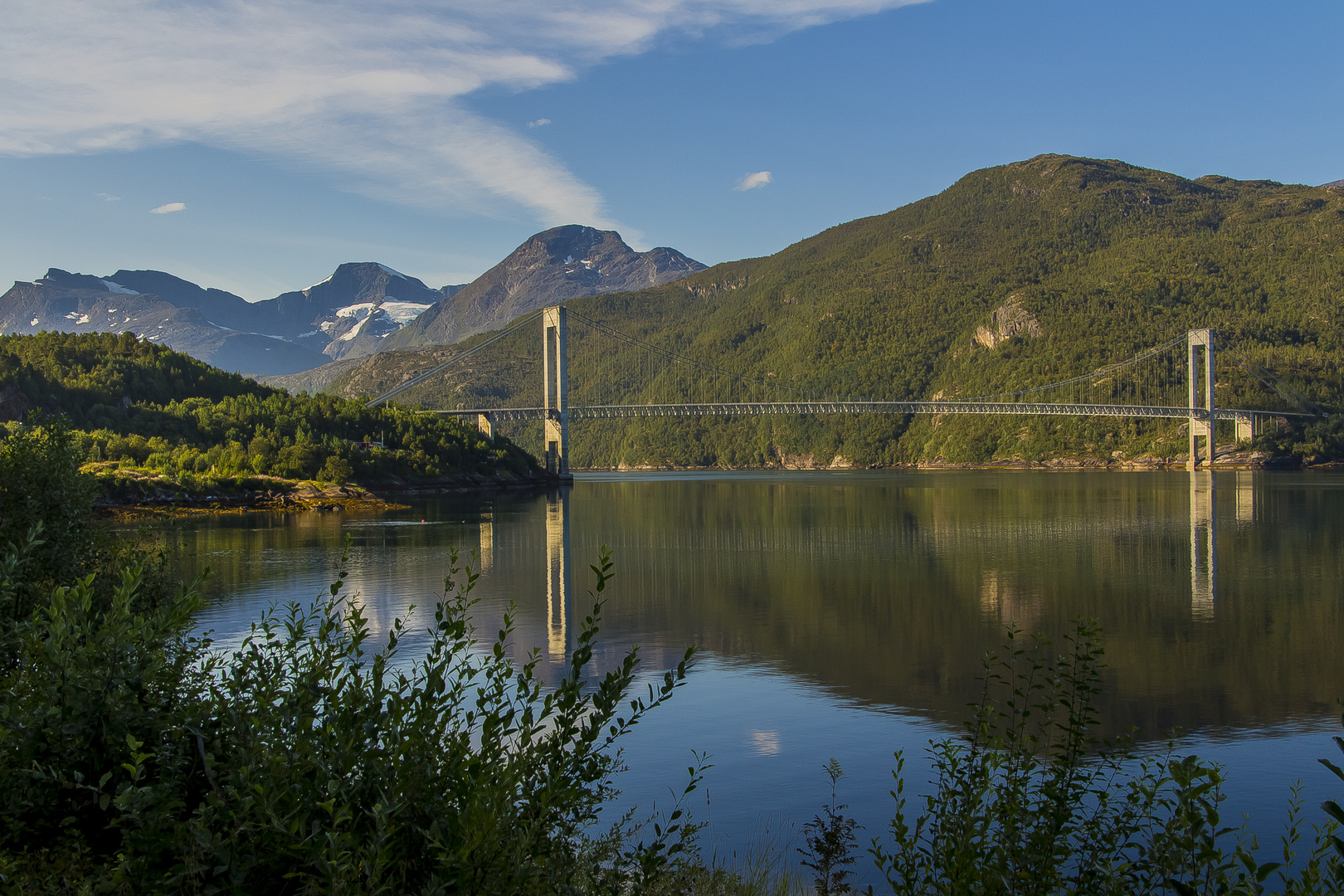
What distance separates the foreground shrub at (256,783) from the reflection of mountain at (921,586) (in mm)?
7653

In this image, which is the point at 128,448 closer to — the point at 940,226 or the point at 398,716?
the point at 398,716

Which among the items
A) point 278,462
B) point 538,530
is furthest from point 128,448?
point 538,530

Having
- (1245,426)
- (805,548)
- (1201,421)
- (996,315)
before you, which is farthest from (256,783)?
(996,315)

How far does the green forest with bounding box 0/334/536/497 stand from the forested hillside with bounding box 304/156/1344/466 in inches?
2396

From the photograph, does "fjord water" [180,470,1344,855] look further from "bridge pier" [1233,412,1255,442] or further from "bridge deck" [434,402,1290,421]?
"bridge pier" [1233,412,1255,442]

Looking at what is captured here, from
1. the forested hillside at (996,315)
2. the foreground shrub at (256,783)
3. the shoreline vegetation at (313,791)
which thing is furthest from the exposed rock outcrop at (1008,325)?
the foreground shrub at (256,783)

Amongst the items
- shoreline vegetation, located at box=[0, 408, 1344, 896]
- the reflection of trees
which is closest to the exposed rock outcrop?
the reflection of trees

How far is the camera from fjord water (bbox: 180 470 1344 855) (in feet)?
29.6

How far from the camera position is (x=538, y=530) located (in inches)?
1363

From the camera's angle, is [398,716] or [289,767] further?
[398,716]

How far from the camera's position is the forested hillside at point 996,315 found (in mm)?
113188

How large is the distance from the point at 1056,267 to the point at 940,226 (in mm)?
25592

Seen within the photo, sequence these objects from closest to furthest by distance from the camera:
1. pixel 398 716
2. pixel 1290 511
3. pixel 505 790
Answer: pixel 505 790 < pixel 398 716 < pixel 1290 511

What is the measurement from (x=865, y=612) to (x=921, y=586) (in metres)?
3.35
